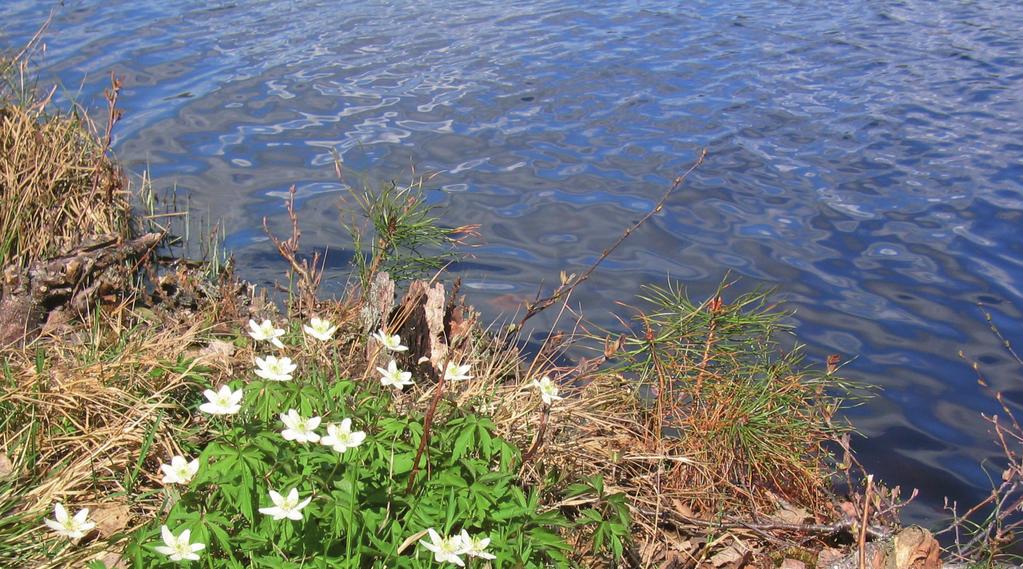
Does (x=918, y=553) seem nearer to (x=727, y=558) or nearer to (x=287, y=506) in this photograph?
(x=727, y=558)

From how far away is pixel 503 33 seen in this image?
12359 mm

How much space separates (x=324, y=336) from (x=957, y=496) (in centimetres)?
385

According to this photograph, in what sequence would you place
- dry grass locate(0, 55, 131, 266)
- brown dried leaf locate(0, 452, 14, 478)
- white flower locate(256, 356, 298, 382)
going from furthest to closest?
dry grass locate(0, 55, 131, 266) → brown dried leaf locate(0, 452, 14, 478) → white flower locate(256, 356, 298, 382)

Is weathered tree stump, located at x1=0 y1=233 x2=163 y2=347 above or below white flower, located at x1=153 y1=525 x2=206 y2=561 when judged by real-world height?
below

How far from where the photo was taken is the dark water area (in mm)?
6527

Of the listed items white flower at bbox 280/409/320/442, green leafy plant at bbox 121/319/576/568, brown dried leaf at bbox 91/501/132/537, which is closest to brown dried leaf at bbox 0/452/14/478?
brown dried leaf at bbox 91/501/132/537

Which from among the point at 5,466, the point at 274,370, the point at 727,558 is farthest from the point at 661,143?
the point at 5,466

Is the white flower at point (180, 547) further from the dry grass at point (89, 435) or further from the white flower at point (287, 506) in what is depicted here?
the dry grass at point (89, 435)

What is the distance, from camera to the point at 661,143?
8.98 m

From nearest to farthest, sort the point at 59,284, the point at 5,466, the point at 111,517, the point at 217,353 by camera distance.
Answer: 1. the point at 111,517
2. the point at 5,466
3. the point at 217,353
4. the point at 59,284

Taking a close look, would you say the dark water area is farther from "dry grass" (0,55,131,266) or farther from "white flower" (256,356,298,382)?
"white flower" (256,356,298,382)

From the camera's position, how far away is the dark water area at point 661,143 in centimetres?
653

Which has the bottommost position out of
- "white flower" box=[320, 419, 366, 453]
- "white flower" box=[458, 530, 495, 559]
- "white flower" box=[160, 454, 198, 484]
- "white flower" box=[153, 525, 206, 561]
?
"white flower" box=[458, 530, 495, 559]

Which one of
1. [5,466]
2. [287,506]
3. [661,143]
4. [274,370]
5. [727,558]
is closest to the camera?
[287,506]
